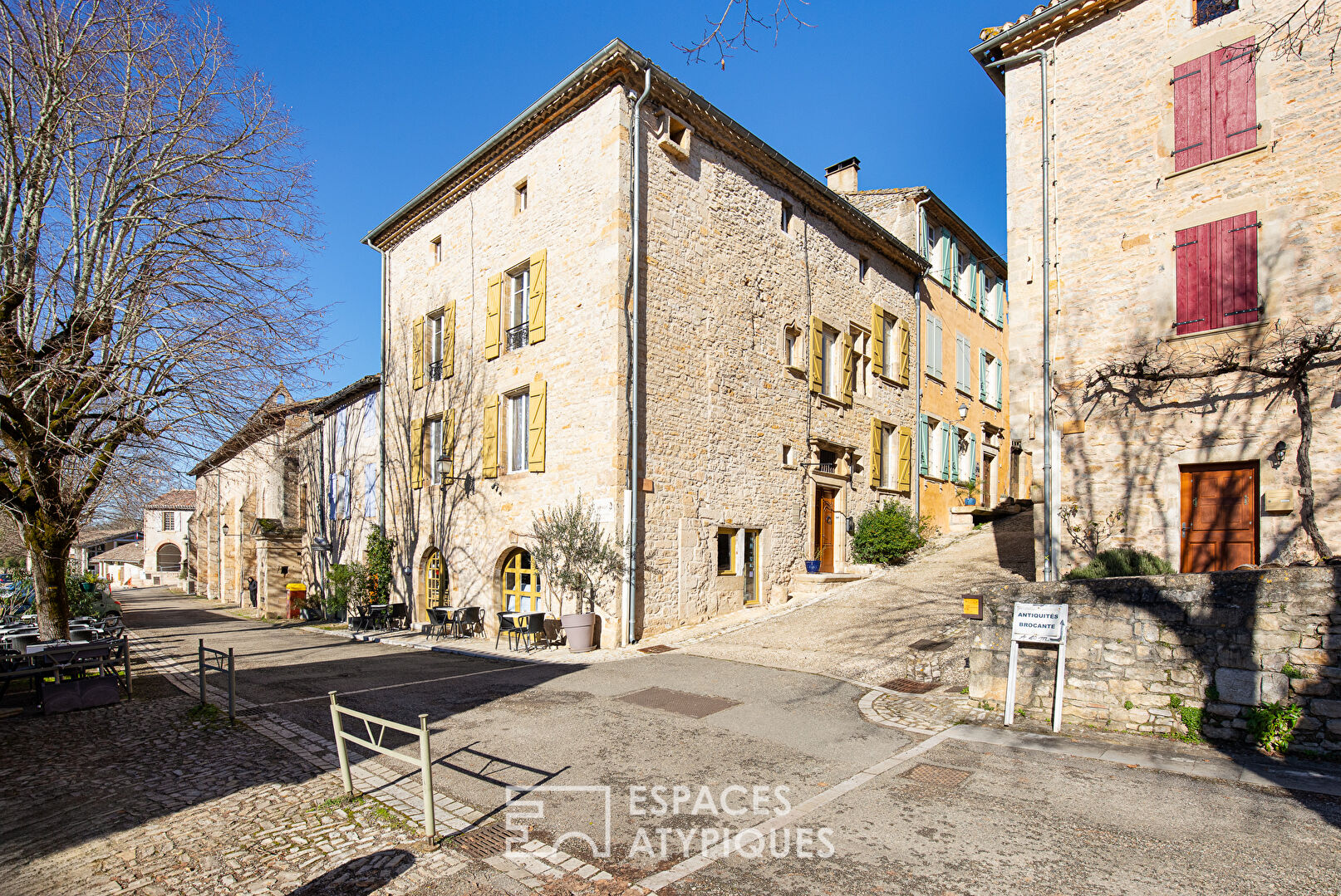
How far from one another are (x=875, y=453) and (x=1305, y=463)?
9.91 metres

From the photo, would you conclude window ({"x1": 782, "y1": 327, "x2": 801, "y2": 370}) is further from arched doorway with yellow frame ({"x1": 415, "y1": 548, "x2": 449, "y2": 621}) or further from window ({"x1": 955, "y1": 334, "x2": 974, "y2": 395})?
arched doorway with yellow frame ({"x1": 415, "y1": 548, "x2": 449, "y2": 621})

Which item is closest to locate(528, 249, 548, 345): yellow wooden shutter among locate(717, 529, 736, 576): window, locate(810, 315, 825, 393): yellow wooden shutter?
locate(717, 529, 736, 576): window

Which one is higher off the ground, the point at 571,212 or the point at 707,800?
the point at 571,212

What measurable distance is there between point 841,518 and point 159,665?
44.7 ft

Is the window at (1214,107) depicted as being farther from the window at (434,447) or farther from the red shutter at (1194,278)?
the window at (434,447)

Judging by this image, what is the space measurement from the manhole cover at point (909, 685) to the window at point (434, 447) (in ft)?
37.9

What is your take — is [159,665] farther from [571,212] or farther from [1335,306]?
[1335,306]

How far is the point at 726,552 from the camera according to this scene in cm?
1381

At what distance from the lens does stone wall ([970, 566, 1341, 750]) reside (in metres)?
5.37

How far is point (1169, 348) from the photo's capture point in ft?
30.6

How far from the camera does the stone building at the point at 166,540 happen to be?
5266 centimetres

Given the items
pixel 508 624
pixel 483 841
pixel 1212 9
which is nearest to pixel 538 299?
pixel 508 624

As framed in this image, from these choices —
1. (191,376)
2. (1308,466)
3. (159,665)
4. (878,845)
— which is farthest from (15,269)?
(1308,466)

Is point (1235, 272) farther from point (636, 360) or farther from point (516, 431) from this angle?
point (516, 431)
